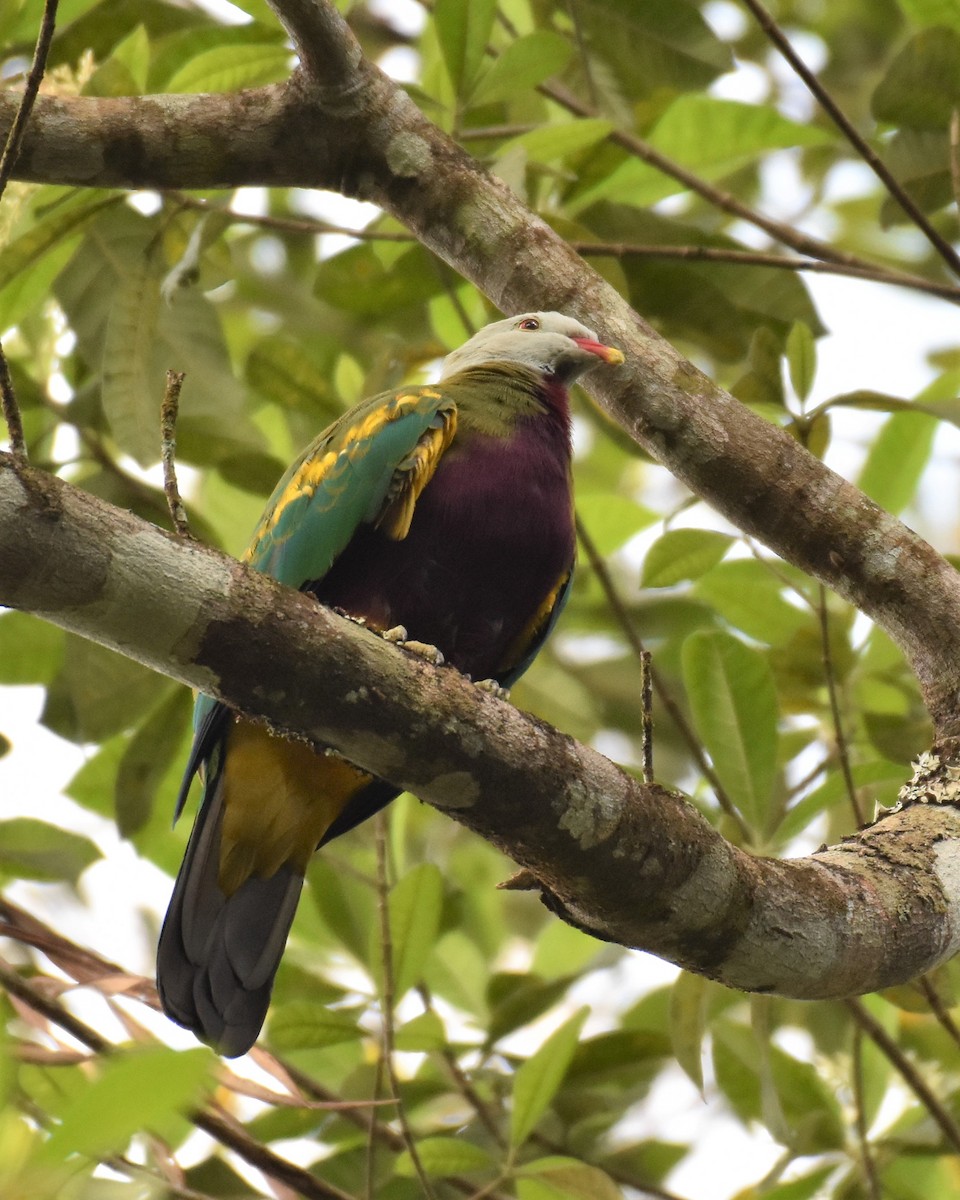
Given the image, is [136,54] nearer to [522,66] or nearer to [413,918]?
[522,66]

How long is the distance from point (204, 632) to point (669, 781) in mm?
2546

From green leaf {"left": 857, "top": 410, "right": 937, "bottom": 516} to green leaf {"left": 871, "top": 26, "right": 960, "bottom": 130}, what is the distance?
2.26 ft

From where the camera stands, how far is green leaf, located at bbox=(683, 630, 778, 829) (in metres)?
2.96

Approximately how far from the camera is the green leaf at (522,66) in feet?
10.2

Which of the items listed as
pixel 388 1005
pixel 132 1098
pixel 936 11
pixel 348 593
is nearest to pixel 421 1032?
pixel 388 1005

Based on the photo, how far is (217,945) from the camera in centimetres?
279

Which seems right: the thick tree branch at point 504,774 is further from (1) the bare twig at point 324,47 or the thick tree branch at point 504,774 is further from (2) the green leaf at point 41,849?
(2) the green leaf at point 41,849

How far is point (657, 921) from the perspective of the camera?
6.56 ft

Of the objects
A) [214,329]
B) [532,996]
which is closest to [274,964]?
[532,996]

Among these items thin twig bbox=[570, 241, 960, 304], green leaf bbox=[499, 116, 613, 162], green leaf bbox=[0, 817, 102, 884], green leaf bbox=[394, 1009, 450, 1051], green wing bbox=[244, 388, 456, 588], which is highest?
green leaf bbox=[499, 116, 613, 162]

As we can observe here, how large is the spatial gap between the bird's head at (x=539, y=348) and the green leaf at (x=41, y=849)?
54.5 inches

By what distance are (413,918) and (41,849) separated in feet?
3.10

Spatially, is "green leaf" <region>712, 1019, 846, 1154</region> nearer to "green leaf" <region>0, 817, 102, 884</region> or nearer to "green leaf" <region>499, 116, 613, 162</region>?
"green leaf" <region>0, 817, 102, 884</region>

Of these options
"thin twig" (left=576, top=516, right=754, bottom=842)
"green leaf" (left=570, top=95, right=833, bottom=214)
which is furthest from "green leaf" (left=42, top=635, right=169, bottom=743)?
"green leaf" (left=570, top=95, right=833, bottom=214)
